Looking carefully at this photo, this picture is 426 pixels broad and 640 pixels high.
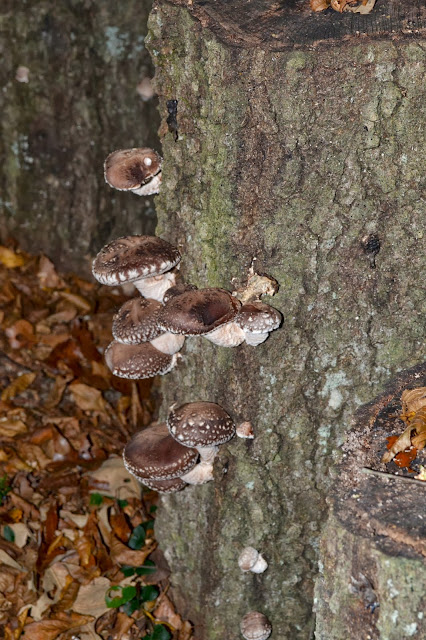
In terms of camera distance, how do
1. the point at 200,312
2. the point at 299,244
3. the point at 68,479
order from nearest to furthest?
1. the point at 200,312
2. the point at 299,244
3. the point at 68,479

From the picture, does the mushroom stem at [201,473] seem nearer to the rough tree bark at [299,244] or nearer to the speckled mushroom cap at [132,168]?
the rough tree bark at [299,244]

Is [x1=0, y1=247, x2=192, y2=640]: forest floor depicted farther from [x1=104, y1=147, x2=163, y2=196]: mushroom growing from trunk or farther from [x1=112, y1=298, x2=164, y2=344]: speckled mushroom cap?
[x1=104, y1=147, x2=163, y2=196]: mushroom growing from trunk

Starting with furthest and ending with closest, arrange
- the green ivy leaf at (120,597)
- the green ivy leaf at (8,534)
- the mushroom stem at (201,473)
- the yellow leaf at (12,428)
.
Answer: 1. the yellow leaf at (12,428)
2. the green ivy leaf at (8,534)
3. the green ivy leaf at (120,597)
4. the mushroom stem at (201,473)

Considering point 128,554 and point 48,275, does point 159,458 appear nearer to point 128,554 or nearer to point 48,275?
point 128,554

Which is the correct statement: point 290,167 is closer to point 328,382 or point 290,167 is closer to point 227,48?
point 227,48

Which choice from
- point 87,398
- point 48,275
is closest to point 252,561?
point 87,398

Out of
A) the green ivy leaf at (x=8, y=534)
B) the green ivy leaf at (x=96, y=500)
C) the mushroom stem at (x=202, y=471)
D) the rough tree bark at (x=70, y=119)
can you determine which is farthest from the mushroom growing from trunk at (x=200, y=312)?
the rough tree bark at (x=70, y=119)
